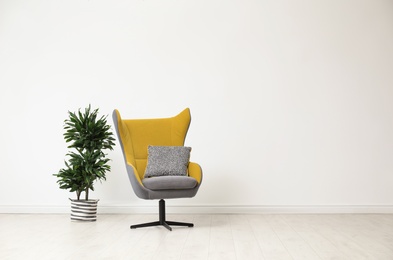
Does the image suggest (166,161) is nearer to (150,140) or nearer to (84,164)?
(150,140)

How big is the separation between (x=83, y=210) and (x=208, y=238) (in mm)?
1761

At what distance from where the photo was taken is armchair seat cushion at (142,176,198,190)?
Result: 182 inches

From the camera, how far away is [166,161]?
5.09 meters

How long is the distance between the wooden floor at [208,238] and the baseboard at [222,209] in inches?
6.2

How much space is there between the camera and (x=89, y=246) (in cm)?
392

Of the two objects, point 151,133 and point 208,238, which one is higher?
point 151,133

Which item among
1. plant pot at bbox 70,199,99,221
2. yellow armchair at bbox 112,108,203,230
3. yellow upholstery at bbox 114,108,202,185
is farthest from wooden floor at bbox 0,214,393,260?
yellow upholstery at bbox 114,108,202,185

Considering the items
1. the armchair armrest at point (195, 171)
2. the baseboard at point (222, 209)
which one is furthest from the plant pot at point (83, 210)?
the armchair armrest at point (195, 171)

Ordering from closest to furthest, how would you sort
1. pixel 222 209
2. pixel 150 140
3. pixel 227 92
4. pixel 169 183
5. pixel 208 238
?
pixel 208 238 → pixel 169 183 → pixel 150 140 → pixel 222 209 → pixel 227 92

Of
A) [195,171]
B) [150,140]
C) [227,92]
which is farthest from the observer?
[227,92]

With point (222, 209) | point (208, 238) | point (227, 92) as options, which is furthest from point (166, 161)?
point (227, 92)

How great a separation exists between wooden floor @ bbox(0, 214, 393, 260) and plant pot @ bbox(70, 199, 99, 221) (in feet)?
0.35

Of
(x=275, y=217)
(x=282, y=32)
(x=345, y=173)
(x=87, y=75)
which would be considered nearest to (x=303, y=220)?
(x=275, y=217)

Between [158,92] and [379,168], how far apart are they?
2.93 metres
